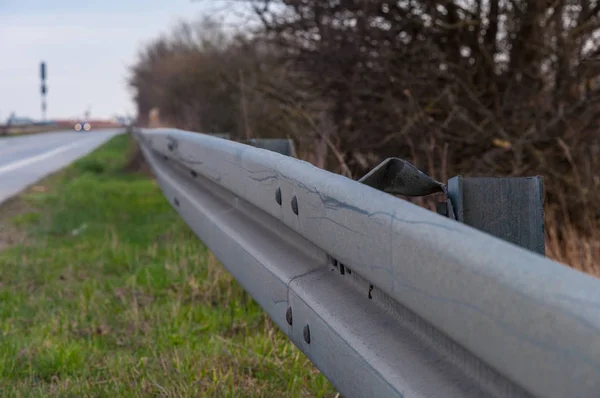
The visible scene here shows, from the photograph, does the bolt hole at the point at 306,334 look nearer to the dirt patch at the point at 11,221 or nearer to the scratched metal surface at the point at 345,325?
the scratched metal surface at the point at 345,325

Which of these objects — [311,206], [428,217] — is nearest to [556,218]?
[311,206]

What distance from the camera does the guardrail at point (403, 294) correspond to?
3.66 feet

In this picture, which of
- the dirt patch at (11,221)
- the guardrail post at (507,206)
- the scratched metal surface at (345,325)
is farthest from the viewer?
the dirt patch at (11,221)

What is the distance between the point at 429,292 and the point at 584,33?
6049mm

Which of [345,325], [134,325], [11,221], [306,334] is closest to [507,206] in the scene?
[345,325]

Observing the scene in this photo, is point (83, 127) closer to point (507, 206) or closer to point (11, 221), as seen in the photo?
point (11, 221)

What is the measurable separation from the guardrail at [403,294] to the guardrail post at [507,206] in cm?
24

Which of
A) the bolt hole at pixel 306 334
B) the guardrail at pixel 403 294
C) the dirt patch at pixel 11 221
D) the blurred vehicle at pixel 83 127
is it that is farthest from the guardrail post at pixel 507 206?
the blurred vehicle at pixel 83 127

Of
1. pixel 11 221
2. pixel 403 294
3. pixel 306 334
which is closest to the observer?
pixel 403 294

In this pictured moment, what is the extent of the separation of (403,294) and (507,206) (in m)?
0.44

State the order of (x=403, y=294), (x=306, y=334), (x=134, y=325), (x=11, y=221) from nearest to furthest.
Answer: (x=403, y=294) < (x=306, y=334) < (x=134, y=325) < (x=11, y=221)

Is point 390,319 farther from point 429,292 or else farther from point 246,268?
point 246,268

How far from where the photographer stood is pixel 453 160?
7.63 metres

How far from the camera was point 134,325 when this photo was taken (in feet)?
13.5
